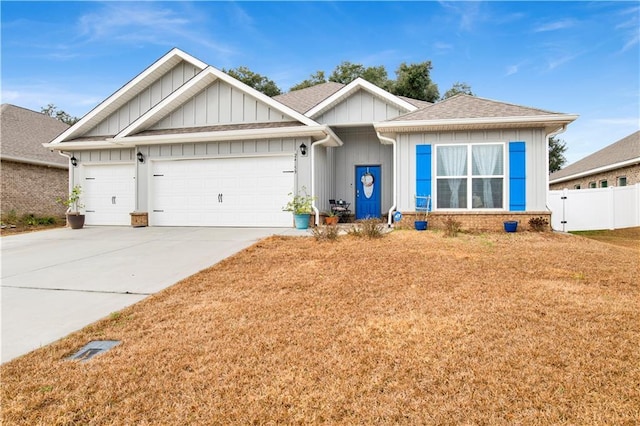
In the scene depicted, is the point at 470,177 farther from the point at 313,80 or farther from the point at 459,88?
the point at 313,80

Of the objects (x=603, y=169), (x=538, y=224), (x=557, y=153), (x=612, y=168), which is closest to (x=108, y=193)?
(x=538, y=224)

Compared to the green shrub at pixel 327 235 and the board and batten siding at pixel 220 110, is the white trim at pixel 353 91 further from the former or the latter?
the green shrub at pixel 327 235

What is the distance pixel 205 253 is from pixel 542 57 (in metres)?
16.3

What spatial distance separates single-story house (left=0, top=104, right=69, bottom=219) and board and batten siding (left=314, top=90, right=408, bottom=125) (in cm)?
1222

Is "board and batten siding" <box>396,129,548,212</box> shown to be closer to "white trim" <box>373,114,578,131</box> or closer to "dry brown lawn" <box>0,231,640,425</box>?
"white trim" <box>373,114,578,131</box>

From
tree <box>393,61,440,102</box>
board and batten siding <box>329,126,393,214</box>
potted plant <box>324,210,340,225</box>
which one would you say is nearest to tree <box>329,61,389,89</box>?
tree <box>393,61,440,102</box>

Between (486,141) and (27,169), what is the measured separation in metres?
17.5

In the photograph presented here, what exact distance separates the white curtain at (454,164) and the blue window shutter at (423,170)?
0.40 m

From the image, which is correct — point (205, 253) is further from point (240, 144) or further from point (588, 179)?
point (588, 179)

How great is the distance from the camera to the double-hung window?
31.2 feet

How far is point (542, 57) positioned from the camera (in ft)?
48.9

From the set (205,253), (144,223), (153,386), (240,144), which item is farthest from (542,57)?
(153,386)

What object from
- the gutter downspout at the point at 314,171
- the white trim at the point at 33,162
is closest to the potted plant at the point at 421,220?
the gutter downspout at the point at 314,171

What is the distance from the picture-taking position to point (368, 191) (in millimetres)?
12781
